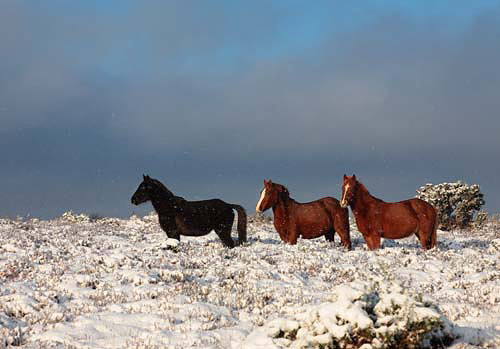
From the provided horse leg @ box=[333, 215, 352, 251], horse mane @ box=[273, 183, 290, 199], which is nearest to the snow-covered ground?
horse leg @ box=[333, 215, 352, 251]

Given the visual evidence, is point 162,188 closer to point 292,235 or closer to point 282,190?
point 282,190

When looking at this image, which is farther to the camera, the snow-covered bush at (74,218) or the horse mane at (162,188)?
the snow-covered bush at (74,218)

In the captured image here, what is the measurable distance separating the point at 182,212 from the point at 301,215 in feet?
12.3

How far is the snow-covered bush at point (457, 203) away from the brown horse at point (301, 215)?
1512cm

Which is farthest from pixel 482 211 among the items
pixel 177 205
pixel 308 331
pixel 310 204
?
pixel 308 331

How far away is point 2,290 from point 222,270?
458 cm

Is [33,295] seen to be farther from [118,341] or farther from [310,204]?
[310,204]

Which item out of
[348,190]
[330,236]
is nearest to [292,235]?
[330,236]

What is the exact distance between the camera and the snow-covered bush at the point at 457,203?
29.9m

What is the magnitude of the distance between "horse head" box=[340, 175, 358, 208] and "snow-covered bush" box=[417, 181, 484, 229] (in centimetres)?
1596

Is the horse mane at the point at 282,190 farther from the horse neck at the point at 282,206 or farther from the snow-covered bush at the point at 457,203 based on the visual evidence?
the snow-covered bush at the point at 457,203

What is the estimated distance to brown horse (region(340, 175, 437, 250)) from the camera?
1531 cm

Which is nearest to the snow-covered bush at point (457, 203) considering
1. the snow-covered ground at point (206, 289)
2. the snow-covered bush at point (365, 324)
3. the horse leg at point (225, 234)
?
the snow-covered ground at point (206, 289)

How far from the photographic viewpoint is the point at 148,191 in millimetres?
16578
